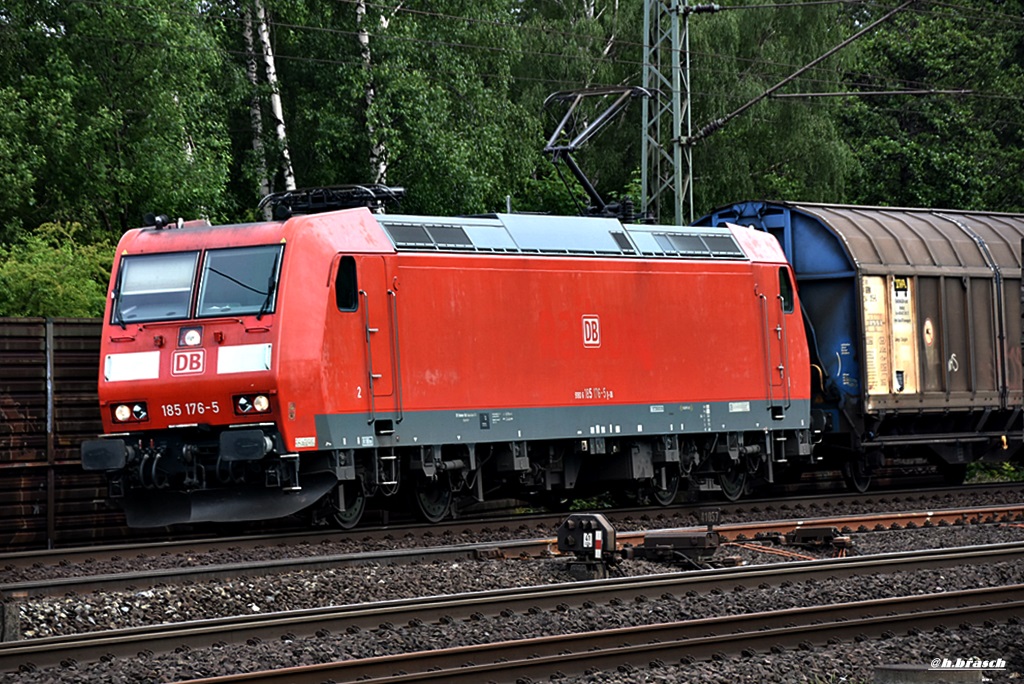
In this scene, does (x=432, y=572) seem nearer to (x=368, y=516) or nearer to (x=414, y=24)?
(x=368, y=516)

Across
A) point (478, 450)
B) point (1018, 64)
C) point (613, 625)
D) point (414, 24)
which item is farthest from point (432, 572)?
point (1018, 64)

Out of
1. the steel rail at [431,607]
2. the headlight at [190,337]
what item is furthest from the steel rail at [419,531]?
the steel rail at [431,607]

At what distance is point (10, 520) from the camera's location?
16766mm

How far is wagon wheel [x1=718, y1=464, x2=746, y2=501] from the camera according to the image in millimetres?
20953

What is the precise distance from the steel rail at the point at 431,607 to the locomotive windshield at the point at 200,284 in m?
5.44

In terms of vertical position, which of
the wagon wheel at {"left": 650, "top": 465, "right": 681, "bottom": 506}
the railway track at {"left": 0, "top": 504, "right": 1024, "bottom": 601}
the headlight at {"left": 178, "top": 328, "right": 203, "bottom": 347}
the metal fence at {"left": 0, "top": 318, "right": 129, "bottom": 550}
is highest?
the headlight at {"left": 178, "top": 328, "right": 203, "bottom": 347}

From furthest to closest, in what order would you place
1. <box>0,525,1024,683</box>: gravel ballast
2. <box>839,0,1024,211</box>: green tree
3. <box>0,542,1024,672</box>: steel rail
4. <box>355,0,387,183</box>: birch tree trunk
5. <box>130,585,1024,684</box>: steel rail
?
<box>839,0,1024,211</box>: green tree
<box>355,0,387,183</box>: birch tree trunk
<box>0,542,1024,672</box>: steel rail
<box>0,525,1024,683</box>: gravel ballast
<box>130,585,1024,684</box>: steel rail

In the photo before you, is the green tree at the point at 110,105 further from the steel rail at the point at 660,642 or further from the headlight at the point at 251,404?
the steel rail at the point at 660,642

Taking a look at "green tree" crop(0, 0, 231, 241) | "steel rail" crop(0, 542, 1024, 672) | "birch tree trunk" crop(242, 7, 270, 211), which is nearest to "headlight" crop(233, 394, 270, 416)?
"steel rail" crop(0, 542, 1024, 672)

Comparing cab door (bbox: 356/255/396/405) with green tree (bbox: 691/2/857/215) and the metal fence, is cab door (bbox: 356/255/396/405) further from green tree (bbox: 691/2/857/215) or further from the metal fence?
green tree (bbox: 691/2/857/215)

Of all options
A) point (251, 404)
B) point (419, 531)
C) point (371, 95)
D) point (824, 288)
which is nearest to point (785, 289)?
point (824, 288)

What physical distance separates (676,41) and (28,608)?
1643cm

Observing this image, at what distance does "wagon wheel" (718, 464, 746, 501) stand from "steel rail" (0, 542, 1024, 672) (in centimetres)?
714

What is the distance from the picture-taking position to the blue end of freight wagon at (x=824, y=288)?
2134 cm
